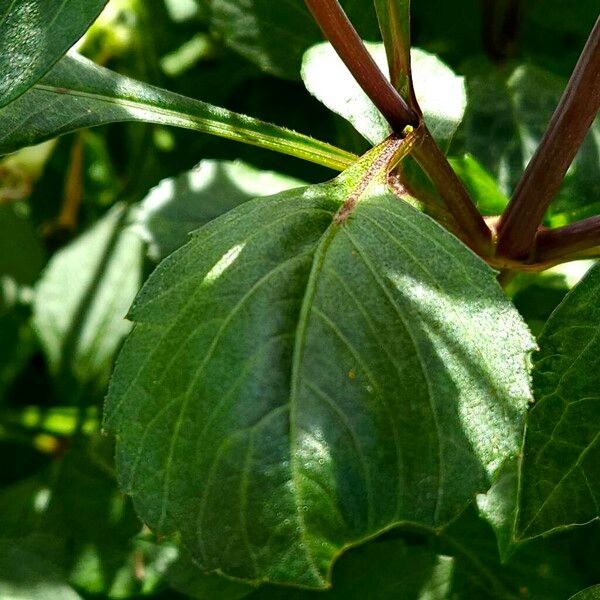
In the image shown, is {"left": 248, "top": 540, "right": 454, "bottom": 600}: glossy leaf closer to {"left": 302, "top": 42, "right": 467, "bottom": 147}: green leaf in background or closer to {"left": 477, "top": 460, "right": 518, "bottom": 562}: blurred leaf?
{"left": 477, "top": 460, "right": 518, "bottom": 562}: blurred leaf

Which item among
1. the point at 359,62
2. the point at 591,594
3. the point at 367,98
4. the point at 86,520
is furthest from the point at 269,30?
the point at 591,594

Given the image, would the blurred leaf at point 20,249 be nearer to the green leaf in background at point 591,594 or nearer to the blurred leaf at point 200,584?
the blurred leaf at point 200,584

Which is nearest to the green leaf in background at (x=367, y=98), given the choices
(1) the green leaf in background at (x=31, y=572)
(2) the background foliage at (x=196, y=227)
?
(2) the background foliage at (x=196, y=227)

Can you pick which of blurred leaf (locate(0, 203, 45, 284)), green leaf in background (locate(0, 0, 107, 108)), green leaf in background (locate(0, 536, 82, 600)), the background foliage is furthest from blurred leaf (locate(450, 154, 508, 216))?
blurred leaf (locate(0, 203, 45, 284))

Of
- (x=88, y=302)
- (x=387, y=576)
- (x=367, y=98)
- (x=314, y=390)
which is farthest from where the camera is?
(x=88, y=302)

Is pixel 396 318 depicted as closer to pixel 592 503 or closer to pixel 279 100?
pixel 592 503

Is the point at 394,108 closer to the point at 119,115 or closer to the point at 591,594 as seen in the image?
the point at 119,115
